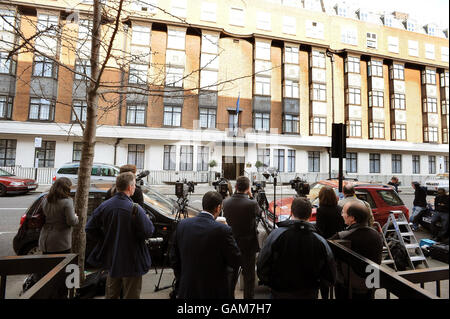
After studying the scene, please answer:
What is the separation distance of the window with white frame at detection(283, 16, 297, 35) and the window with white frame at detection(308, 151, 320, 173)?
12321mm

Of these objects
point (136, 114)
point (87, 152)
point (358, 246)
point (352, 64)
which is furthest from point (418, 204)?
point (352, 64)

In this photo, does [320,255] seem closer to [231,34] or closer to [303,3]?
[231,34]

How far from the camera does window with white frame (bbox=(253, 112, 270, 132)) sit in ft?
68.4

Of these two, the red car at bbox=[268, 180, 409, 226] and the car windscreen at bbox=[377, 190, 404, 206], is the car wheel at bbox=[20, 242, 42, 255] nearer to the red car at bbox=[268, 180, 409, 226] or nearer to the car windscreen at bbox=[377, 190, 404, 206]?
the red car at bbox=[268, 180, 409, 226]

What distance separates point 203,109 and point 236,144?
444 cm

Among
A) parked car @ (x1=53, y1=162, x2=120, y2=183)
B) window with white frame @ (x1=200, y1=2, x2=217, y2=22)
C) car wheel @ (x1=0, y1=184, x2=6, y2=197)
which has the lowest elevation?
car wheel @ (x1=0, y1=184, x2=6, y2=197)

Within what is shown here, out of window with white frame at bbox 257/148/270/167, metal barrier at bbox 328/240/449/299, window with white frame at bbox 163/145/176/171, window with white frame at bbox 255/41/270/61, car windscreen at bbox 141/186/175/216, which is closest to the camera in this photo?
metal barrier at bbox 328/240/449/299

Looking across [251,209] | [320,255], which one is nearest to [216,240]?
[320,255]

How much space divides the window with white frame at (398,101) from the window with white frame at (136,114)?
2517cm

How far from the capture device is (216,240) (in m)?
2.02

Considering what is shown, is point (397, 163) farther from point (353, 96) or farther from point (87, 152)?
point (87, 152)

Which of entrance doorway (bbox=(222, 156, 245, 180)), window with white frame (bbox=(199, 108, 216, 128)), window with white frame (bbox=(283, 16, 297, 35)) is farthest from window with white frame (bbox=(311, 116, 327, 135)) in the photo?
window with white frame (bbox=(199, 108, 216, 128))

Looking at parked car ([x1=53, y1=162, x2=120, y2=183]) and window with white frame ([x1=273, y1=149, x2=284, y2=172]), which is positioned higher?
window with white frame ([x1=273, y1=149, x2=284, y2=172])
